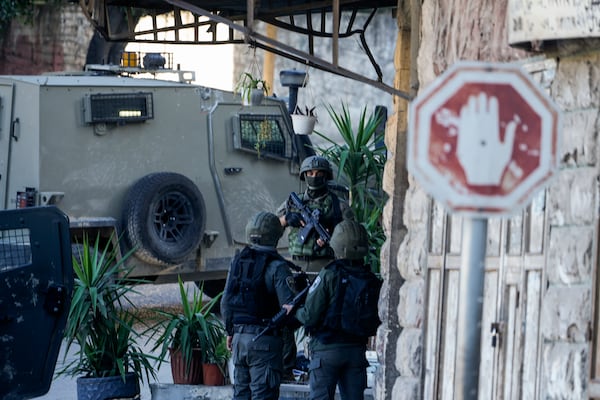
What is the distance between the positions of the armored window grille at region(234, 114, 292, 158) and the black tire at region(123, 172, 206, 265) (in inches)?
43.2

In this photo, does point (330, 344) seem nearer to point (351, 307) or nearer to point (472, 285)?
point (351, 307)

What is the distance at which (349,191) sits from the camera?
11344 mm

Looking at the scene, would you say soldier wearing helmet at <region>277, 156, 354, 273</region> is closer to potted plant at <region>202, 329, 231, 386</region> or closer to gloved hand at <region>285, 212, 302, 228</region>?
gloved hand at <region>285, 212, 302, 228</region>

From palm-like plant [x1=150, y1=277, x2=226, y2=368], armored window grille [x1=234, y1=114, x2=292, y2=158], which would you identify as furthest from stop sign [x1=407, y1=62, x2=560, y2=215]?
armored window grille [x1=234, y1=114, x2=292, y2=158]

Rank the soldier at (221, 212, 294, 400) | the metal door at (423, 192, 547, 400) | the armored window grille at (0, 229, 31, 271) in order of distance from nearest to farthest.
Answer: the metal door at (423, 192, 547, 400), the armored window grille at (0, 229, 31, 271), the soldier at (221, 212, 294, 400)

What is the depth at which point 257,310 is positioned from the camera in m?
8.30

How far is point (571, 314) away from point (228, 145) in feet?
30.4

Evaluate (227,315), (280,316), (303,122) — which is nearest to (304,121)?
(303,122)

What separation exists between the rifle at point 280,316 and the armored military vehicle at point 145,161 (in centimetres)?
458

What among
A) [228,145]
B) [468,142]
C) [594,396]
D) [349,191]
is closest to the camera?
[468,142]

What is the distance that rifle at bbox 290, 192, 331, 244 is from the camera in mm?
9672

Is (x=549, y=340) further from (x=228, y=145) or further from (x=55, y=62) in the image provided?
(x=55, y=62)

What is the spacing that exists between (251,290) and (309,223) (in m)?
1.55

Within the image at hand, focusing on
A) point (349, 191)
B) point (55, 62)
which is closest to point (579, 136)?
point (349, 191)
